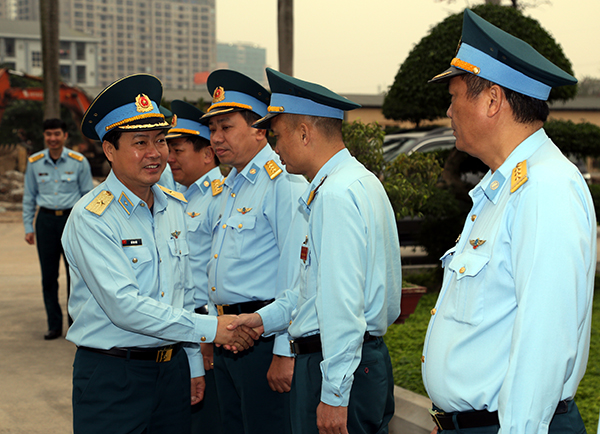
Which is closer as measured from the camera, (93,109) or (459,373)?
(459,373)

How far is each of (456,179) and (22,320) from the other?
18.1ft

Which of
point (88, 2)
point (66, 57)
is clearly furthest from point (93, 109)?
point (88, 2)

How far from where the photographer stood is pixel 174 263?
8.56 ft

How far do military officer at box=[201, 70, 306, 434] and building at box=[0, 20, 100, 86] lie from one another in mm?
90290

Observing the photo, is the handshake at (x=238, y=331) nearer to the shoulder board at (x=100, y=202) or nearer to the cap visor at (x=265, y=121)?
the shoulder board at (x=100, y=202)

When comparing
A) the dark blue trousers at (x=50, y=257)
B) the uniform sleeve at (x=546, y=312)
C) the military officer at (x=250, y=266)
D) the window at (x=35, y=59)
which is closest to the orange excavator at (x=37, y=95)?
the dark blue trousers at (x=50, y=257)

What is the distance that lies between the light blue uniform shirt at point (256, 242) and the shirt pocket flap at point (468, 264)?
53.3 inches

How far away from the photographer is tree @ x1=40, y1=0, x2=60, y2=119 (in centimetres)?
1032

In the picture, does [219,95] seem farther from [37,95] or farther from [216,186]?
[37,95]

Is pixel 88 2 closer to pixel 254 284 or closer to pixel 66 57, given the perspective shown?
pixel 66 57

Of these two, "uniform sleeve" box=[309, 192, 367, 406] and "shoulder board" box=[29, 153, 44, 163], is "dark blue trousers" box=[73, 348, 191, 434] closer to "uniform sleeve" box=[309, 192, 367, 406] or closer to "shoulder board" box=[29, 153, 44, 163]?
"uniform sleeve" box=[309, 192, 367, 406]

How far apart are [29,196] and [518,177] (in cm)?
602

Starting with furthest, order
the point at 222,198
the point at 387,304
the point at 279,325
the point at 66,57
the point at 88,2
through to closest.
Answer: the point at 88,2 < the point at 66,57 < the point at 222,198 < the point at 279,325 < the point at 387,304

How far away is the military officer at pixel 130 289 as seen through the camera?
7.64 feet
